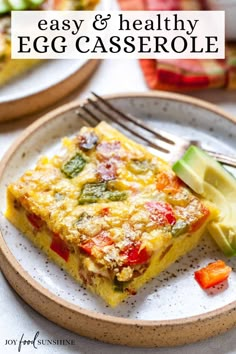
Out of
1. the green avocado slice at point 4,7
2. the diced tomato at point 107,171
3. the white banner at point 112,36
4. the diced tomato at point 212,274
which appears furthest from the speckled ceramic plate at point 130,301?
the green avocado slice at point 4,7

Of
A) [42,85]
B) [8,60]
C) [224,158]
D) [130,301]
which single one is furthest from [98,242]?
[8,60]

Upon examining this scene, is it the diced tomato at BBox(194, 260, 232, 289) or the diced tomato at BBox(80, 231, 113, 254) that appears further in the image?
the diced tomato at BBox(194, 260, 232, 289)

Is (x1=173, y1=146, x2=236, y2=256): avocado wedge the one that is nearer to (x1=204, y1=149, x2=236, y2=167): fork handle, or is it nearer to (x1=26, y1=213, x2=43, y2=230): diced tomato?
(x1=204, y1=149, x2=236, y2=167): fork handle

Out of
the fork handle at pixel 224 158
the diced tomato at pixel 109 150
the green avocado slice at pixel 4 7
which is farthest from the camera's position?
the green avocado slice at pixel 4 7

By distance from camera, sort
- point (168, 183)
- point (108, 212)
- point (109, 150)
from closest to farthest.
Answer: point (108, 212), point (168, 183), point (109, 150)

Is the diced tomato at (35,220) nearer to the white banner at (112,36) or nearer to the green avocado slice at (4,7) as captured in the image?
the white banner at (112,36)

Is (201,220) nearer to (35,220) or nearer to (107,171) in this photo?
(107,171)

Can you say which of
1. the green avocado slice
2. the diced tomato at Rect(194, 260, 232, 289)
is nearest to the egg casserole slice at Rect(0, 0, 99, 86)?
the green avocado slice
